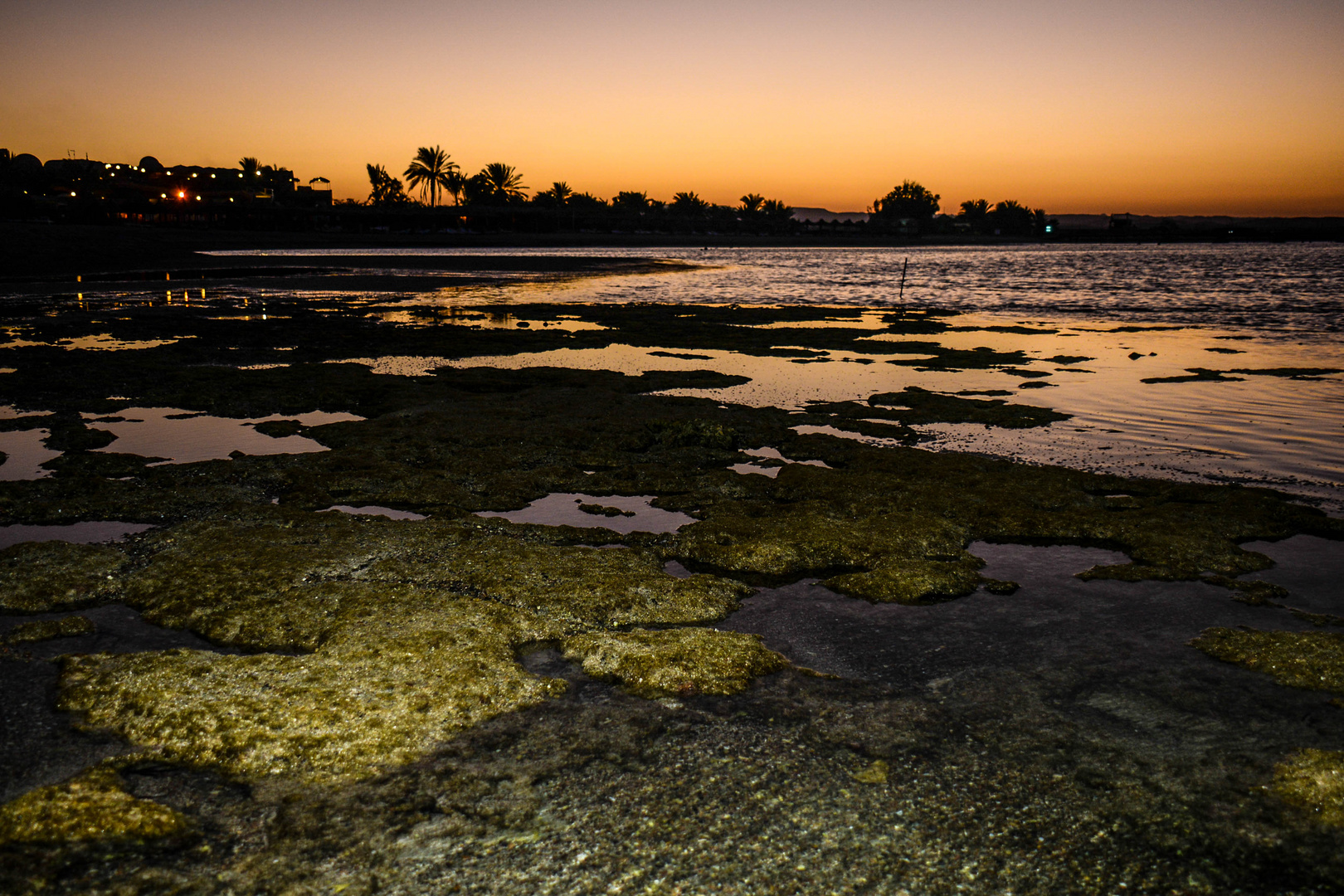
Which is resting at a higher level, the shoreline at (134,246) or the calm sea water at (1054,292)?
the shoreline at (134,246)

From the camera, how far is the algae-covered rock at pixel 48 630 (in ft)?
19.3

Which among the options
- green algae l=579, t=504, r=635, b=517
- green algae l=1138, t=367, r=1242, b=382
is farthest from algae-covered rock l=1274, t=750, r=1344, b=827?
green algae l=1138, t=367, r=1242, b=382

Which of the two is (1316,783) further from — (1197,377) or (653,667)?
(1197,377)

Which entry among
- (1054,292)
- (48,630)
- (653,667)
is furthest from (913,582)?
(1054,292)

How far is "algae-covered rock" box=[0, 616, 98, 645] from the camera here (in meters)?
5.87

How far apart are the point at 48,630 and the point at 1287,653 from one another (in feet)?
29.3

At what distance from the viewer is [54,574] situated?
6879 mm

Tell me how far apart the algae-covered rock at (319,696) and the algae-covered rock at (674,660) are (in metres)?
0.42

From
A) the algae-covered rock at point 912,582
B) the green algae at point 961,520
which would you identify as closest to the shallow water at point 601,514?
the green algae at point 961,520

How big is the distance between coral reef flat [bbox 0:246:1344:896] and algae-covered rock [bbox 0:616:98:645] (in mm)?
33

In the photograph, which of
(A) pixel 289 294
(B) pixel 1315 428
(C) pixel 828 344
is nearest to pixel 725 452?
(B) pixel 1315 428

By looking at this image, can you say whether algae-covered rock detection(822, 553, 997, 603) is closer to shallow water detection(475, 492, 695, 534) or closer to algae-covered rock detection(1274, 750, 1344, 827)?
shallow water detection(475, 492, 695, 534)

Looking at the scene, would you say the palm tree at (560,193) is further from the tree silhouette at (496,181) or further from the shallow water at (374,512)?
the shallow water at (374,512)

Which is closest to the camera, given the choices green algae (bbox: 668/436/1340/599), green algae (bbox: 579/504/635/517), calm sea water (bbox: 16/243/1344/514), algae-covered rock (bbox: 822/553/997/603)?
algae-covered rock (bbox: 822/553/997/603)
